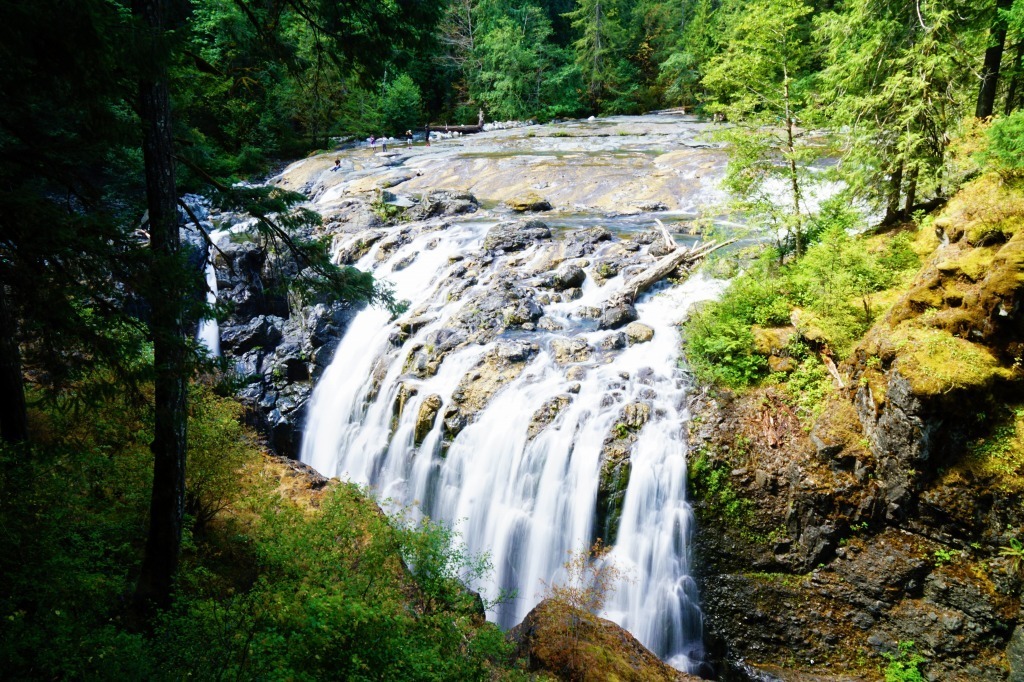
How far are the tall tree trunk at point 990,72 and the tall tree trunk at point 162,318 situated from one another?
39.3ft

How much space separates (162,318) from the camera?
479 centimetres

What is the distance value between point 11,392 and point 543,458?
733 cm

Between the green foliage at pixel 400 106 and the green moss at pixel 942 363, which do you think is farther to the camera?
the green foliage at pixel 400 106

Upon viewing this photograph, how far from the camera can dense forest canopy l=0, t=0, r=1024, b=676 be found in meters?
4.31

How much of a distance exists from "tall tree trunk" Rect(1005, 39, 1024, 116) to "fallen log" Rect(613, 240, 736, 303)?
528 cm

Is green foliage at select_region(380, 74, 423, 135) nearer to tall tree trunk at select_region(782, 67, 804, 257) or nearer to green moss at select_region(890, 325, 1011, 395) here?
tall tree trunk at select_region(782, 67, 804, 257)

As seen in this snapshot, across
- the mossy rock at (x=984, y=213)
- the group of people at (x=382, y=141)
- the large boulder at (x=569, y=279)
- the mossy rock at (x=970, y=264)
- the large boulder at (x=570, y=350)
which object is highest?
the group of people at (x=382, y=141)

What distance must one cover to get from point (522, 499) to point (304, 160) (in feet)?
96.4

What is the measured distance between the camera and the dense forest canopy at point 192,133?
4309mm

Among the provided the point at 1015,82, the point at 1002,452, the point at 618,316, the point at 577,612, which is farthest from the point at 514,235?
the point at 1002,452

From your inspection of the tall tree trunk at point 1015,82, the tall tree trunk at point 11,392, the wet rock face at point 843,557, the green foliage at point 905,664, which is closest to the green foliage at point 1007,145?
the tall tree trunk at point 1015,82

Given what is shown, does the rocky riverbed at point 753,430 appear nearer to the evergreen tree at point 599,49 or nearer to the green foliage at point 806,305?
the green foliage at point 806,305

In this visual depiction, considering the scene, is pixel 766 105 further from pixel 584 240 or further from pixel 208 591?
pixel 208 591

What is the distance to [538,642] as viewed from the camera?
7.12 metres
